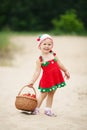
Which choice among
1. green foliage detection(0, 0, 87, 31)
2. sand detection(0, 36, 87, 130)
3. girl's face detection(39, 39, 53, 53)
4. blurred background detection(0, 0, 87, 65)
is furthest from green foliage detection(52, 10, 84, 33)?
girl's face detection(39, 39, 53, 53)

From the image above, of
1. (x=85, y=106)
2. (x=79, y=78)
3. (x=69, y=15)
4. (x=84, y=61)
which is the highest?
(x=69, y=15)

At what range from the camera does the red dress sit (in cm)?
670

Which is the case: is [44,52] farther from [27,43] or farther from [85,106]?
[27,43]

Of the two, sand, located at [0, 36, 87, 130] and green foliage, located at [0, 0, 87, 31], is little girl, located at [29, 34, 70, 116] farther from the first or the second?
green foliage, located at [0, 0, 87, 31]

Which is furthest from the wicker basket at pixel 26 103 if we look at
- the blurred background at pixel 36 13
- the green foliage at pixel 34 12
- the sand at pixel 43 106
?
the green foliage at pixel 34 12

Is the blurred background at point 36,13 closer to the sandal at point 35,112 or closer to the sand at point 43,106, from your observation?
the sand at point 43,106

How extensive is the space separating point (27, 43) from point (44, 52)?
66.8 feet

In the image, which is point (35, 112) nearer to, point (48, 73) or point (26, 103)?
point (26, 103)

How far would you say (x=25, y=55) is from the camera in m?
22.8

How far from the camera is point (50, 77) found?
22.0ft

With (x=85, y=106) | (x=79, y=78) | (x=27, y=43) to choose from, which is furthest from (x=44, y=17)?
(x=85, y=106)

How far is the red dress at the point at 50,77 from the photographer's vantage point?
6695mm

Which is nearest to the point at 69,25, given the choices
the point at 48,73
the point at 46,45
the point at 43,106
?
the point at 43,106

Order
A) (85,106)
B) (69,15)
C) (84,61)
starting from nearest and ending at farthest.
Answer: (85,106) → (84,61) → (69,15)
